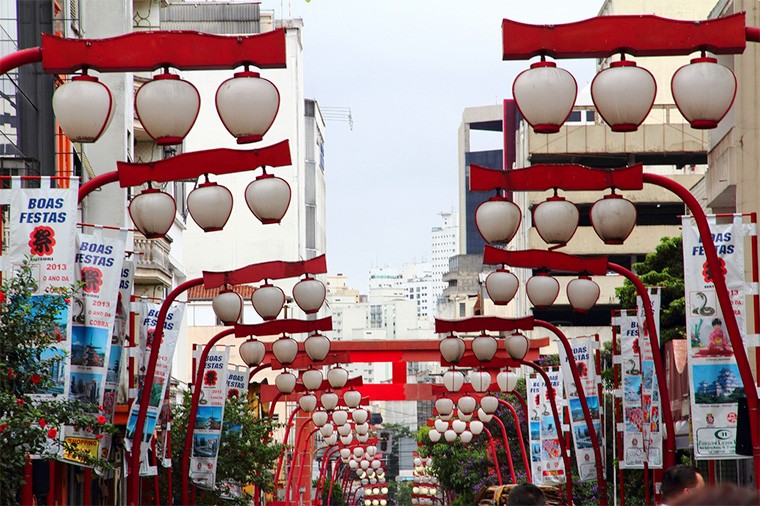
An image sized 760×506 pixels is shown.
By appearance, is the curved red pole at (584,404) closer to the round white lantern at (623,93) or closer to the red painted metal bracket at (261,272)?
the red painted metal bracket at (261,272)

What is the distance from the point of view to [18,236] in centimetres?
1717

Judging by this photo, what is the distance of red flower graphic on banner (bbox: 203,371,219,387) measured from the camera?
34.8 m

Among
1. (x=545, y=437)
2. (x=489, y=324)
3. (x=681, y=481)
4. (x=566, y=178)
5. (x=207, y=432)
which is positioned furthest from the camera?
(x=545, y=437)

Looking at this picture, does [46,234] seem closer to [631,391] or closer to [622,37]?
[622,37]

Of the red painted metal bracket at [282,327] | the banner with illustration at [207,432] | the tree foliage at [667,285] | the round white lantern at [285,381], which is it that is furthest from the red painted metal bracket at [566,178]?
the tree foliage at [667,285]

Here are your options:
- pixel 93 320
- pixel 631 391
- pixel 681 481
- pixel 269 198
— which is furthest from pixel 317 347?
pixel 681 481

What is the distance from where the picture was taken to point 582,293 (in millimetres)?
23906

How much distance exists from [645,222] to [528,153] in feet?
25.5

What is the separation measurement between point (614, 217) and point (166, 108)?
6298 mm

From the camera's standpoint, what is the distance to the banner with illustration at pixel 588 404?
33.2 metres

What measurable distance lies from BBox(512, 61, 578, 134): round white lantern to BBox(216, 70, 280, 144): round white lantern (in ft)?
6.47

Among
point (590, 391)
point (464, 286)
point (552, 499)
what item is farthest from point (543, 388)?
point (464, 286)

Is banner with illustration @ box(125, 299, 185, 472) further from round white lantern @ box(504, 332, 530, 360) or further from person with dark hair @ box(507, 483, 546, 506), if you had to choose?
person with dark hair @ box(507, 483, 546, 506)

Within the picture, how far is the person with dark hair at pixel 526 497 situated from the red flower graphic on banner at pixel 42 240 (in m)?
8.86
